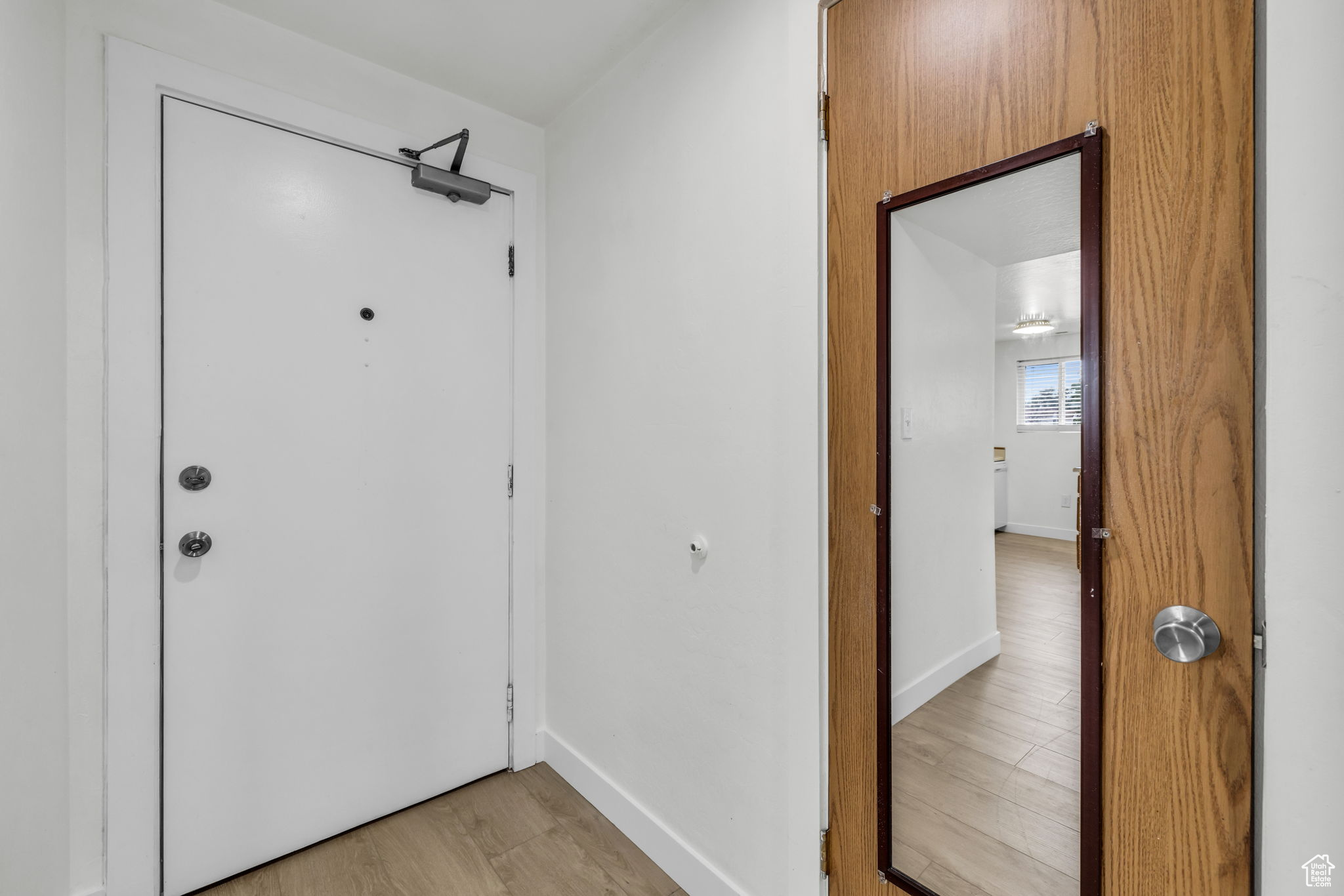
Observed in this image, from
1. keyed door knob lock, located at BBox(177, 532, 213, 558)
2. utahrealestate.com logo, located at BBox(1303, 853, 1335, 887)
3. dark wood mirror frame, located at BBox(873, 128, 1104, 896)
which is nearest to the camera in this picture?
utahrealestate.com logo, located at BBox(1303, 853, 1335, 887)

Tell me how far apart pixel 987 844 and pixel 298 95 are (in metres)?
2.54

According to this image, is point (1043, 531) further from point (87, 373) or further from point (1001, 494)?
point (87, 373)

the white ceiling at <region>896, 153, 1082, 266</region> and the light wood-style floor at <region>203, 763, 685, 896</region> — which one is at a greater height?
the white ceiling at <region>896, 153, 1082, 266</region>

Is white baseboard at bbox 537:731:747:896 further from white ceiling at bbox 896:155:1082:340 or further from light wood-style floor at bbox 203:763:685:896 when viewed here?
white ceiling at bbox 896:155:1082:340

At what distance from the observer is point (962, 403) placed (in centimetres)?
105

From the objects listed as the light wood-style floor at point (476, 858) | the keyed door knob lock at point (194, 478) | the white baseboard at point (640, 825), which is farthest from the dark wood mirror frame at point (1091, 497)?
the keyed door knob lock at point (194, 478)

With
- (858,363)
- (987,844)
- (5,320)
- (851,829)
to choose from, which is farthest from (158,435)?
(987,844)

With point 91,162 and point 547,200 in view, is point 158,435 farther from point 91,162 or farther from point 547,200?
point 547,200

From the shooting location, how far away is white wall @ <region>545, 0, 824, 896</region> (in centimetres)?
125

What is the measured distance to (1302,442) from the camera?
2.23 feet

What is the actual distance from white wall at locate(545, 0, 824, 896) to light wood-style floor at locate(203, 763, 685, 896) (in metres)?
0.17

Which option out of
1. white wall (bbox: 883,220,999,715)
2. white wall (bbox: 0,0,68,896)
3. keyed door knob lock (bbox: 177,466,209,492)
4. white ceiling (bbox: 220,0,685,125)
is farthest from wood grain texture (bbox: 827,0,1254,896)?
keyed door knob lock (bbox: 177,466,209,492)

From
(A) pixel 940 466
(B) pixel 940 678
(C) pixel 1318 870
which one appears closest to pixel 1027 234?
(A) pixel 940 466

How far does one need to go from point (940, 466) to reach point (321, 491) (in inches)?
68.4
